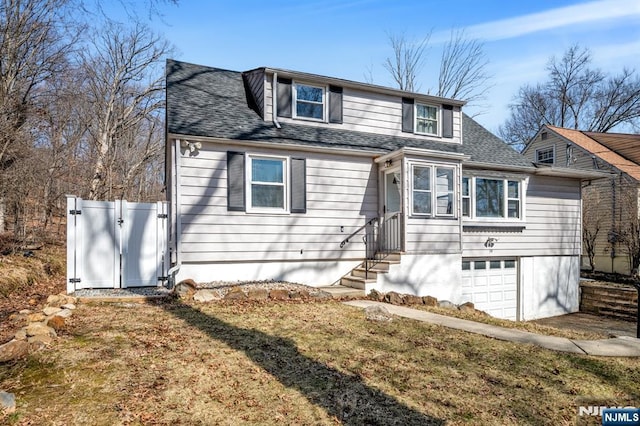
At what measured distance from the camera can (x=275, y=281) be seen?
8.89 m

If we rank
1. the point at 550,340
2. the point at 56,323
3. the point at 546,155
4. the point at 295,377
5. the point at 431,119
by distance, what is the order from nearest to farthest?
the point at 295,377 → the point at 56,323 → the point at 550,340 → the point at 431,119 → the point at 546,155

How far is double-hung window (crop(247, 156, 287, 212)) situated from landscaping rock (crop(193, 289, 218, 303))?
2.34m

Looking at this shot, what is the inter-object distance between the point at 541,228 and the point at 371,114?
6683 millimetres

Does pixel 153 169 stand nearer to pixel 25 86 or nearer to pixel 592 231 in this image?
pixel 25 86

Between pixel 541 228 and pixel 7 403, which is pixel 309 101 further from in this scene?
pixel 7 403

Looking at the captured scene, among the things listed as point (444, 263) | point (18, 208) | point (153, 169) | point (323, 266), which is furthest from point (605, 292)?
point (153, 169)

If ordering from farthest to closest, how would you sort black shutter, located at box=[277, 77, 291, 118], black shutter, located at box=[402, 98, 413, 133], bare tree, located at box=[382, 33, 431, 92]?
bare tree, located at box=[382, 33, 431, 92]
black shutter, located at box=[402, 98, 413, 133]
black shutter, located at box=[277, 77, 291, 118]

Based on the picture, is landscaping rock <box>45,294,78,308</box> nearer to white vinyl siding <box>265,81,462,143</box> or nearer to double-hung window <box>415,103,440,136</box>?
white vinyl siding <box>265,81,462,143</box>

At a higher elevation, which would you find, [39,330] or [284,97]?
[284,97]

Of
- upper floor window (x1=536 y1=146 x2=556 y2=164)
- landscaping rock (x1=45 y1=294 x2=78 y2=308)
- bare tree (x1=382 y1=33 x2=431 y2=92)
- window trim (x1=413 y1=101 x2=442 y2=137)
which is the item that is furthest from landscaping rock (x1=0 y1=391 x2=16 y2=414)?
upper floor window (x1=536 y1=146 x2=556 y2=164)

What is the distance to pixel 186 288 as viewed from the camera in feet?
24.9

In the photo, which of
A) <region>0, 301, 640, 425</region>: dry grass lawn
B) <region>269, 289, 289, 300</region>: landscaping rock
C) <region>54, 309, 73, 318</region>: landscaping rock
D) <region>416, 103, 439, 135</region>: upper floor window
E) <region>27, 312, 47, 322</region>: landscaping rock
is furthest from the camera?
<region>416, 103, 439, 135</region>: upper floor window

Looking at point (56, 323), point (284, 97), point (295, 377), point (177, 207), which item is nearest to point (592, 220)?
point (284, 97)

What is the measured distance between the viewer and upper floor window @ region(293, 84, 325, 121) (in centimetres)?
1020
